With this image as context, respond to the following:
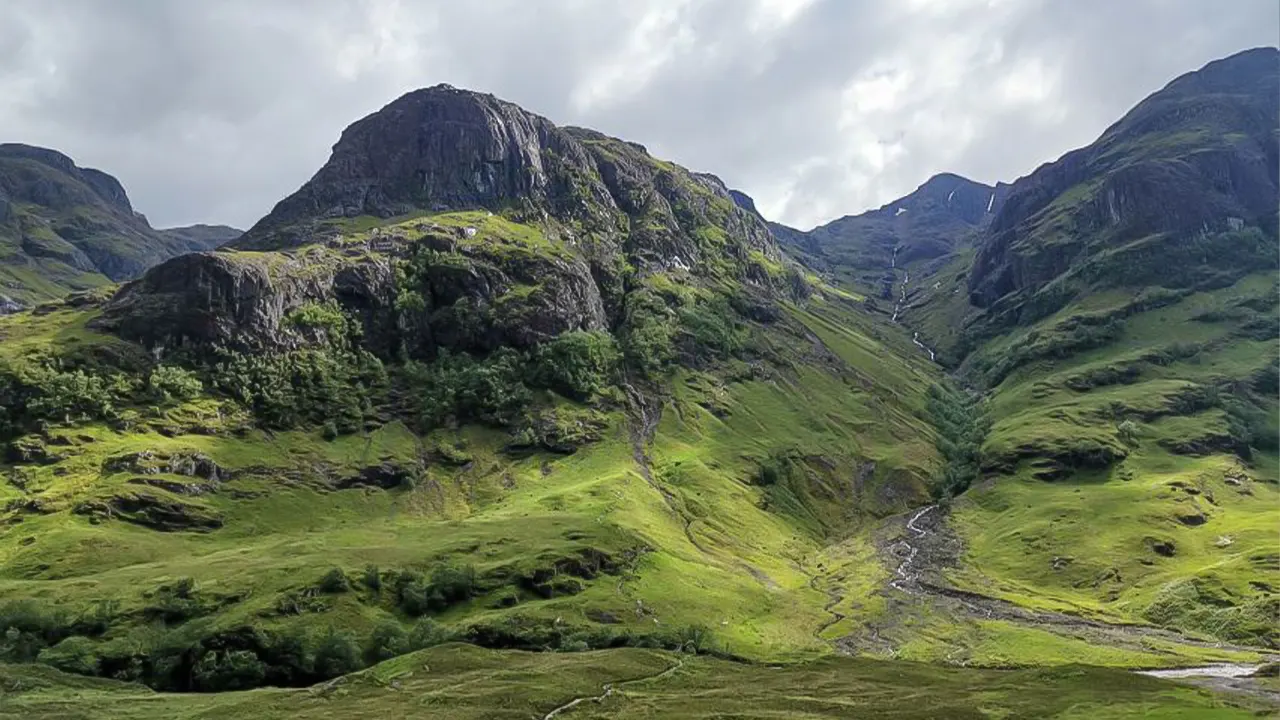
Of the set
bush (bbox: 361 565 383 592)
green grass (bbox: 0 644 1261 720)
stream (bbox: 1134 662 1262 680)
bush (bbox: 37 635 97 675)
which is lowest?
stream (bbox: 1134 662 1262 680)

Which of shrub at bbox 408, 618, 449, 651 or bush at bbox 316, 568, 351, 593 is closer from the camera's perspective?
shrub at bbox 408, 618, 449, 651

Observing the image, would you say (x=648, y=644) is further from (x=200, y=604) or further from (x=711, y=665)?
(x=200, y=604)

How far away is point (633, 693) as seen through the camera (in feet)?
374

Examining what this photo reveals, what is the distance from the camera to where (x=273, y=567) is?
554 feet

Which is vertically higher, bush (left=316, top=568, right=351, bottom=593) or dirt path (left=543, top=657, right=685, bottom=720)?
bush (left=316, top=568, right=351, bottom=593)

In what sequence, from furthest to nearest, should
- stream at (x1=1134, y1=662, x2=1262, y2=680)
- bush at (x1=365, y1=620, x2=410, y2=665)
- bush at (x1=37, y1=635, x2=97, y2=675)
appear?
bush at (x1=365, y1=620, x2=410, y2=665), stream at (x1=1134, y1=662, x2=1262, y2=680), bush at (x1=37, y1=635, x2=97, y2=675)

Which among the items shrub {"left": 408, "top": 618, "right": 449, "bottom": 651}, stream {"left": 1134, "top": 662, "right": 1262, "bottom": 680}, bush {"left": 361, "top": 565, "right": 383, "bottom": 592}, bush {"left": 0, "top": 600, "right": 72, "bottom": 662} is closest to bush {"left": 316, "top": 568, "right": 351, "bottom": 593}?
bush {"left": 361, "top": 565, "right": 383, "bottom": 592}

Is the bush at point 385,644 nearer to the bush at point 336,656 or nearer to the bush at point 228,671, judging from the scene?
the bush at point 336,656

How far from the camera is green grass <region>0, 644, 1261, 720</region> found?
330 feet

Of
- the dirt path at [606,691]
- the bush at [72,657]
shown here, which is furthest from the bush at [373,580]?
the dirt path at [606,691]

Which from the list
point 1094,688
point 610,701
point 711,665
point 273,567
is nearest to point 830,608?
point 711,665

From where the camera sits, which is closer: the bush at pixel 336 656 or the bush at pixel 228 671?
the bush at pixel 228 671

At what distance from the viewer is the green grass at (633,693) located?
330 feet

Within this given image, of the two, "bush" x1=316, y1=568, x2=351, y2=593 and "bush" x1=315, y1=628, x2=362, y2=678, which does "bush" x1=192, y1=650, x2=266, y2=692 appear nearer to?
"bush" x1=315, y1=628, x2=362, y2=678
